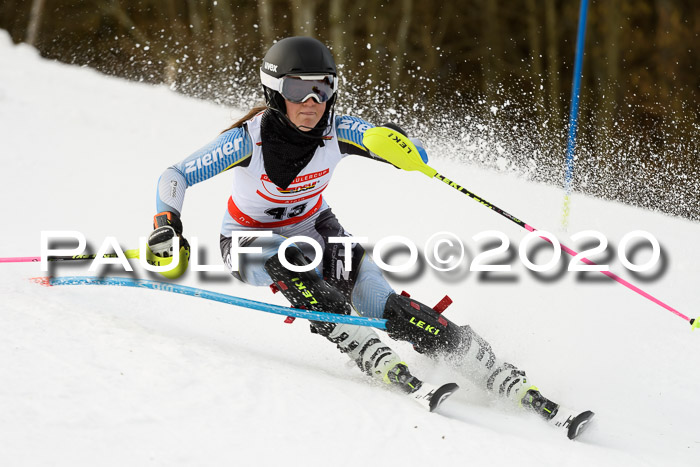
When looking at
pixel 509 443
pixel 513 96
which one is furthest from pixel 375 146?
pixel 513 96

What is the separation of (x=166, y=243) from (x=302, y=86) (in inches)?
34.9

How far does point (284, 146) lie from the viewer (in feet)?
10.3

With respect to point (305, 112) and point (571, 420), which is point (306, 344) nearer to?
point (305, 112)

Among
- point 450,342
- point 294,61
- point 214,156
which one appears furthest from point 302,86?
point 450,342

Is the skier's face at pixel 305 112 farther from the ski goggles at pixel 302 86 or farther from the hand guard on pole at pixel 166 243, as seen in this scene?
the hand guard on pole at pixel 166 243

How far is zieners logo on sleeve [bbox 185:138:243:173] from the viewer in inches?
121

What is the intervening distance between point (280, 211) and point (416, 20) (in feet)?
56.4

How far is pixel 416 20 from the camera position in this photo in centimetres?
1945

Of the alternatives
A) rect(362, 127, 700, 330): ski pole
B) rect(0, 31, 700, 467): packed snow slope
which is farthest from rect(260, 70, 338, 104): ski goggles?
rect(0, 31, 700, 467): packed snow slope

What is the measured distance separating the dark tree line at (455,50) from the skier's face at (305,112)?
27.9ft

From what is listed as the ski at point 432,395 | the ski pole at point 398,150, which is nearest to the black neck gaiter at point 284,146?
the ski pole at point 398,150

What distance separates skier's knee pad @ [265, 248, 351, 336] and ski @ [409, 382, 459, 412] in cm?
46

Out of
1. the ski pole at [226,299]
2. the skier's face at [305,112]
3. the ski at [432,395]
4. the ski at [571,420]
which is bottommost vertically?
the ski at [571,420]

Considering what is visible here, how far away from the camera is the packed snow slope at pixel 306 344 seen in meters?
2.14
